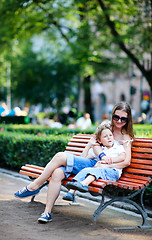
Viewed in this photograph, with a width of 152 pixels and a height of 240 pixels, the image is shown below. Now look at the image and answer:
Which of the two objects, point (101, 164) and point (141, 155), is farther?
point (141, 155)

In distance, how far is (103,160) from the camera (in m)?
5.68

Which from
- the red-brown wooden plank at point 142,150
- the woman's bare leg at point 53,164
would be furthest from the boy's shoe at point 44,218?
the red-brown wooden plank at point 142,150

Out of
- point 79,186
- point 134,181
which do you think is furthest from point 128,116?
point 79,186

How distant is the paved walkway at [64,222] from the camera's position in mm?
4789

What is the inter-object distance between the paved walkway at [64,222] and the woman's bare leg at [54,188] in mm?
247

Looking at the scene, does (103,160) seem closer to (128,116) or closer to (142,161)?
(142,161)

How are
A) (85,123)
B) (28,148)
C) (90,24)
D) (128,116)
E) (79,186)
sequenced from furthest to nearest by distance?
(90,24) < (85,123) < (28,148) < (128,116) < (79,186)

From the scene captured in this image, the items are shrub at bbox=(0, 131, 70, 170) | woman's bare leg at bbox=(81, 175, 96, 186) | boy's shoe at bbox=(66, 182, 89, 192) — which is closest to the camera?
boy's shoe at bbox=(66, 182, 89, 192)

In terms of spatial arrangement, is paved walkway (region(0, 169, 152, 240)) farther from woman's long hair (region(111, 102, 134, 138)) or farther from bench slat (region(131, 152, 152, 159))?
woman's long hair (region(111, 102, 134, 138))

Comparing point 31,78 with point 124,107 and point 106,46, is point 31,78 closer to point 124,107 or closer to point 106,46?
point 106,46

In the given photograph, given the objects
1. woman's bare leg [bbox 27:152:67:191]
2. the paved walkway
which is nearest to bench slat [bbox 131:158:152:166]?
the paved walkway

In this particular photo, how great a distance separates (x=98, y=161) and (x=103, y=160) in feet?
0.23

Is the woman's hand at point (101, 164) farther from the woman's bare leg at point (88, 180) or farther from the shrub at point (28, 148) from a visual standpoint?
the shrub at point (28, 148)

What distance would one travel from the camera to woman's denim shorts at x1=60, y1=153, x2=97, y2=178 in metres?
5.63
